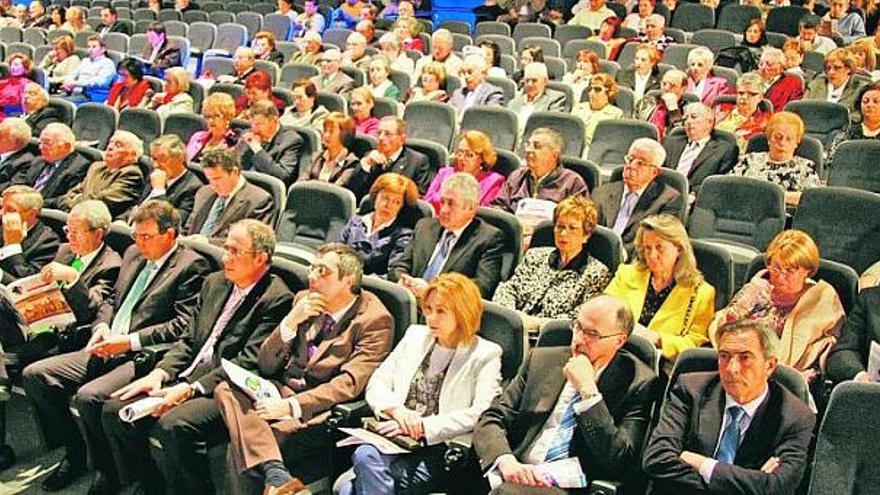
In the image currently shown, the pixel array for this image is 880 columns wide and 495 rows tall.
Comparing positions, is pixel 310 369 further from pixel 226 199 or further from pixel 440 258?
pixel 226 199

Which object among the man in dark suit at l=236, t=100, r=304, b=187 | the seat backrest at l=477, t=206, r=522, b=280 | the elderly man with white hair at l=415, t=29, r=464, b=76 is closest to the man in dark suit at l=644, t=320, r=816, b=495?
the seat backrest at l=477, t=206, r=522, b=280

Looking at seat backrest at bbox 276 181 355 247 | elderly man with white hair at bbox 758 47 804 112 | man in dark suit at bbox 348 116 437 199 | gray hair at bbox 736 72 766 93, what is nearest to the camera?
seat backrest at bbox 276 181 355 247

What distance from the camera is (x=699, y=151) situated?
15.6 feet

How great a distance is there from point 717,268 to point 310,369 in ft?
4.66

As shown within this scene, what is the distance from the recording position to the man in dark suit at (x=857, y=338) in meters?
2.86

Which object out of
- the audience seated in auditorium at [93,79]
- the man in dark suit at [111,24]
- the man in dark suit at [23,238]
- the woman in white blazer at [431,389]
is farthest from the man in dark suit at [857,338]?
the man in dark suit at [111,24]

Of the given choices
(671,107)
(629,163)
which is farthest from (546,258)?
(671,107)

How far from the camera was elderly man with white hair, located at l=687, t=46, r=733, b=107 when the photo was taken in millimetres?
6086

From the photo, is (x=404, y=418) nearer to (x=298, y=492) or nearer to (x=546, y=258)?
(x=298, y=492)

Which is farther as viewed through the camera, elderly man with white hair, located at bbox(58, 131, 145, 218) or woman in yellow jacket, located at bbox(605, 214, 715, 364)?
elderly man with white hair, located at bbox(58, 131, 145, 218)

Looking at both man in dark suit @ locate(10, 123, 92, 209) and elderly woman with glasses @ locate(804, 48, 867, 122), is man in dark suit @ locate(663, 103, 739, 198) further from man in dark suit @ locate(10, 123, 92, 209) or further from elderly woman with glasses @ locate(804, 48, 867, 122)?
man in dark suit @ locate(10, 123, 92, 209)

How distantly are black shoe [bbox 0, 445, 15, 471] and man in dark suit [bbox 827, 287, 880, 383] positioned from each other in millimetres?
2864

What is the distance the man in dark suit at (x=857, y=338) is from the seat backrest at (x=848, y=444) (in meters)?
0.51

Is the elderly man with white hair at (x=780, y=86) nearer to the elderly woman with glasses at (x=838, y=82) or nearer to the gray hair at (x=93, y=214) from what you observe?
the elderly woman with glasses at (x=838, y=82)
